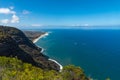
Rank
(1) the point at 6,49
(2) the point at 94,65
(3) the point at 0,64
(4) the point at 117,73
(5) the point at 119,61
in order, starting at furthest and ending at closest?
(5) the point at 119,61
(2) the point at 94,65
(4) the point at 117,73
(1) the point at 6,49
(3) the point at 0,64

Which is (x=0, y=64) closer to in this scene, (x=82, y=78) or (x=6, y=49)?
(x=82, y=78)

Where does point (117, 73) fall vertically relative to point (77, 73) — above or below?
below

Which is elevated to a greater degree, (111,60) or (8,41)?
(8,41)

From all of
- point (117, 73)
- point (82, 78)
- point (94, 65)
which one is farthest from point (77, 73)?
point (94, 65)

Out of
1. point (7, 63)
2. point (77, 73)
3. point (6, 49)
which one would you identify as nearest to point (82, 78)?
A: point (77, 73)

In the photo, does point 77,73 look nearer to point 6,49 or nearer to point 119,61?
point 6,49

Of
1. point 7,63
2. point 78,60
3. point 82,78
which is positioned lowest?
point 78,60

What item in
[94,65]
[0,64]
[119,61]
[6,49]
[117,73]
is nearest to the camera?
[0,64]

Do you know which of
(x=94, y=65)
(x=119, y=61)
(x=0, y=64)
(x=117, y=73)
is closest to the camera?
(x=0, y=64)

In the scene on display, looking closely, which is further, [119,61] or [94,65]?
[119,61]
